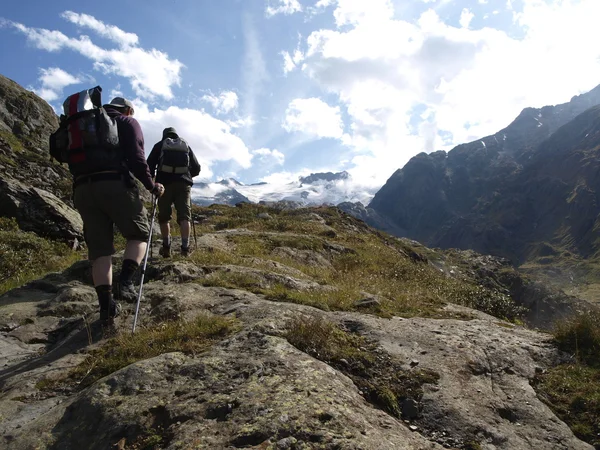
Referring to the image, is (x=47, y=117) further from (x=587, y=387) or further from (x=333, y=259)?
(x=587, y=387)

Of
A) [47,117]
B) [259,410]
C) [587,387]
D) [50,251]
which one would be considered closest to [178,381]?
[259,410]

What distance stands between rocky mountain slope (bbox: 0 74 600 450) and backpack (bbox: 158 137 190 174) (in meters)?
3.12

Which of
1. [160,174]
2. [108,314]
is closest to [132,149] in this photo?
[108,314]

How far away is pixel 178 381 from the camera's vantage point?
14.5 feet

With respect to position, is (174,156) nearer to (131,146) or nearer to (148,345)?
(131,146)

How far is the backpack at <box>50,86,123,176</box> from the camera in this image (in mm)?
6125

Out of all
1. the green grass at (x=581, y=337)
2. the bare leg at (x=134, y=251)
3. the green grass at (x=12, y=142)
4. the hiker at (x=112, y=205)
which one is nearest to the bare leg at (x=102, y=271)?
the hiker at (x=112, y=205)

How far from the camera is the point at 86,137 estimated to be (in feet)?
20.0

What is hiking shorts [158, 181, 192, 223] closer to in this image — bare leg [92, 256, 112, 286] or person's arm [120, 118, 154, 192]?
person's arm [120, 118, 154, 192]

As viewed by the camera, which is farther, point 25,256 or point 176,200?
point 25,256

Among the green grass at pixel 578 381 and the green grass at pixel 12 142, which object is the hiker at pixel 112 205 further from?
the green grass at pixel 12 142

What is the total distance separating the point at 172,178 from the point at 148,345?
6837mm

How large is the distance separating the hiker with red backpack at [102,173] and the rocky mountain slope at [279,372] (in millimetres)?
974

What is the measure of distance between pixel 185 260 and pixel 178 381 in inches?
227
